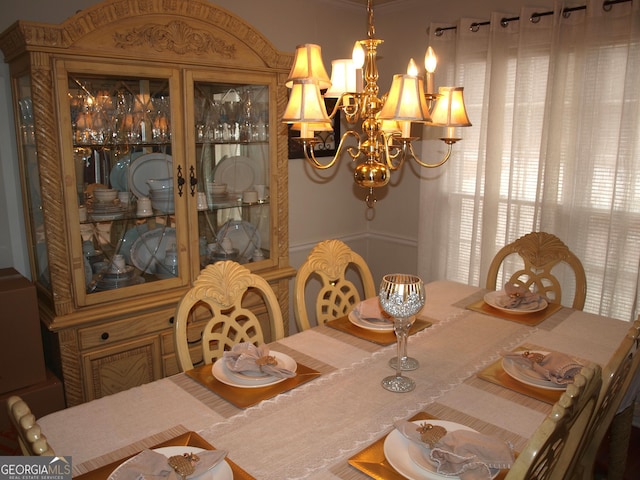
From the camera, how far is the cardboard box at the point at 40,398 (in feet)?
6.80

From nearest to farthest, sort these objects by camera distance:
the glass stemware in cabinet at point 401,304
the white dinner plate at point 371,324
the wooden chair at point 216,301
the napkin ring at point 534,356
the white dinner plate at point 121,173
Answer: the glass stemware in cabinet at point 401,304 < the napkin ring at point 534,356 < the wooden chair at point 216,301 < the white dinner plate at point 371,324 < the white dinner plate at point 121,173

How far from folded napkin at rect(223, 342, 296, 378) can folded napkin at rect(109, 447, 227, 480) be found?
15.4 inches

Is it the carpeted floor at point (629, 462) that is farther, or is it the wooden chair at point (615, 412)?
the carpeted floor at point (629, 462)

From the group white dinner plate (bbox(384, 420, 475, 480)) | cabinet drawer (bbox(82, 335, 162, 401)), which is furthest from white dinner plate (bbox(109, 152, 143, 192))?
white dinner plate (bbox(384, 420, 475, 480))

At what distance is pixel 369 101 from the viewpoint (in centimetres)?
158

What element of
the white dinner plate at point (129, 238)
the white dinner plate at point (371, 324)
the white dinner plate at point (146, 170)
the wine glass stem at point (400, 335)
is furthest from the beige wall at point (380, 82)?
the wine glass stem at point (400, 335)

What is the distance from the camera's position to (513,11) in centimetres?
277

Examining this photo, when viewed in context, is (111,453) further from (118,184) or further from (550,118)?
(550,118)

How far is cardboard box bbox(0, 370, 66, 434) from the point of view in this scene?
6.80ft

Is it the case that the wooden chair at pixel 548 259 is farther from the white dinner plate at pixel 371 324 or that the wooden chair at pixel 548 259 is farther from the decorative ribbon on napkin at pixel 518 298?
the white dinner plate at pixel 371 324

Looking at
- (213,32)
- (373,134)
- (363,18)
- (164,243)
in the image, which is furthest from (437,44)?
(164,243)

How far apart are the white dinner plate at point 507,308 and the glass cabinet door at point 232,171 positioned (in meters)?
1.23

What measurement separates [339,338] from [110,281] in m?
1.16

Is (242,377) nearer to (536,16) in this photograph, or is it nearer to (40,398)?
(40,398)
